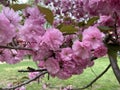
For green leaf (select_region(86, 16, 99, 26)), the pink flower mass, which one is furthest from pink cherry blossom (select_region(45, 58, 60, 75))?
green leaf (select_region(86, 16, 99, 26))

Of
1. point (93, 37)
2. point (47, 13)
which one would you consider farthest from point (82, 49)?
point (47, 13)

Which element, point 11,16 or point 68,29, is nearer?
point 11,16

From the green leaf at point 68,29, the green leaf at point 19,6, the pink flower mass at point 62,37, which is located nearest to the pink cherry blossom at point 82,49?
the pink flower mass at point 62,37

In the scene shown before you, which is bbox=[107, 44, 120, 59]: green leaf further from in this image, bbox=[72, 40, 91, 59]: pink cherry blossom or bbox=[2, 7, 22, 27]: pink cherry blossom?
bbox=[2, 7, 22, 27]: pink cherry blossom

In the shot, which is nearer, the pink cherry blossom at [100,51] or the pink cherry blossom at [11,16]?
the pink cherry blossom at [11,16]

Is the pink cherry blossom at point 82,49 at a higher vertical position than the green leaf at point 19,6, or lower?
lower

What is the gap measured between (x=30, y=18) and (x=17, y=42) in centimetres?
24

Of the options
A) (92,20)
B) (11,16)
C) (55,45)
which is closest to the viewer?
(11,16)

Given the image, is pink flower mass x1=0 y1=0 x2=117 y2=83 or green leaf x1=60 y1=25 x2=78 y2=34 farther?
green leaf x1=60 y1=25 x2=78 y2=34

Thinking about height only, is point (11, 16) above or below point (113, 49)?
above

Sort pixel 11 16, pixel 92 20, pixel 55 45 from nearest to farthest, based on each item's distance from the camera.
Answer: pixel 11 16, pixel 55 45, pixel 92 20

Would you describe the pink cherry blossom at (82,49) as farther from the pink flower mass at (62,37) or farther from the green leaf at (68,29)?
the green leaf at (68,29)

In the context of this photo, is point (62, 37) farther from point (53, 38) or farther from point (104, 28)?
point (104, 28)

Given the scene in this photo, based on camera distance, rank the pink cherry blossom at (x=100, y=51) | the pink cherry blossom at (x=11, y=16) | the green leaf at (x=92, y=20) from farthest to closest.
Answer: the green leaf at (x=92, y=20)
the pink cherry blossom at (x=100, y=51)
the pink cherry blossom at (x=11, y=16)
